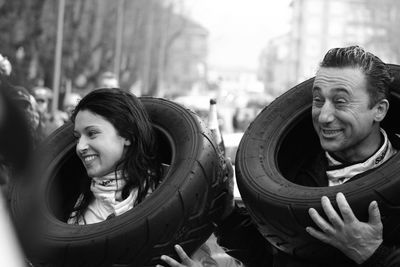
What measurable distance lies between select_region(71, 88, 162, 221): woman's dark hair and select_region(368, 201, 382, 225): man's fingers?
907 millimetres

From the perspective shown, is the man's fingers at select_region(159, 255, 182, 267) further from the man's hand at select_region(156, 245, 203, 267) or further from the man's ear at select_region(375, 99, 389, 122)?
the man's ear at select_region(375, 99, 389, 122)

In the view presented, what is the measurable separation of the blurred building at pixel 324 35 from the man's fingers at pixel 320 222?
58.3 meters

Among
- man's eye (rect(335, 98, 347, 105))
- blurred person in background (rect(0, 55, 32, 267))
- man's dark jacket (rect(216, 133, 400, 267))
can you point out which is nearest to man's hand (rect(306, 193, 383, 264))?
man's eye (rect(335, 98, 347, 105))

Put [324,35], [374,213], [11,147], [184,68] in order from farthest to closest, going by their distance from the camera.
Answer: [324,35], [184,68], [374,213], [11,147]

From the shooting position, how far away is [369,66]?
8.05ft

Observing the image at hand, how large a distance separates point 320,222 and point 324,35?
112711 mm

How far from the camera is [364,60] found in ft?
8.09

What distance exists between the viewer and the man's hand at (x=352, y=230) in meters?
2.14

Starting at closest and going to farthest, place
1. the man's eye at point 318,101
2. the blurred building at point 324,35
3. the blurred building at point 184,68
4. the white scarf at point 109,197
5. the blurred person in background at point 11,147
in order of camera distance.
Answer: the blurred person in background at point 11,147
the man's eye at point 318,101
the white scarf at point 109,197
the blurred building at point 324,35
the blurred building at point 184,68

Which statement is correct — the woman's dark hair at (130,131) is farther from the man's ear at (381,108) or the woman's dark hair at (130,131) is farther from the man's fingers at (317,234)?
the man's ear at (381,108)

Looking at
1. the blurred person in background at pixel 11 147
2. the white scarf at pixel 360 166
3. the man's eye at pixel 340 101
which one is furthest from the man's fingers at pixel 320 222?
the blurred person in background at pixel 11 147

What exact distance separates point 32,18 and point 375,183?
25.4 metres

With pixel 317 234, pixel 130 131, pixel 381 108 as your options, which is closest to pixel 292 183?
pixel 317 234

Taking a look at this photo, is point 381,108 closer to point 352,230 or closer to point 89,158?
point 352,230
